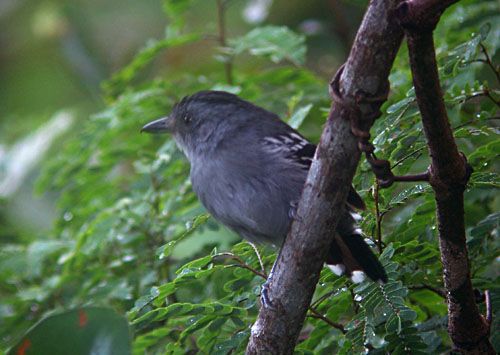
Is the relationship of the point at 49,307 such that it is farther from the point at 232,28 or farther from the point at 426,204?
the point at 232,28

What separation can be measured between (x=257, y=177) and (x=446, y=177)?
Answer: 1.24 m

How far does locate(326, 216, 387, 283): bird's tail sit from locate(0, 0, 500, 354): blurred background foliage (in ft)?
0.13

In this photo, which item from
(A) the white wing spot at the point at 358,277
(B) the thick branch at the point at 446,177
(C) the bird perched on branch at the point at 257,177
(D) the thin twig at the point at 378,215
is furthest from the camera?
(C) the bird perched on branch at the point at 257,177

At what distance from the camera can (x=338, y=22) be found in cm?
576

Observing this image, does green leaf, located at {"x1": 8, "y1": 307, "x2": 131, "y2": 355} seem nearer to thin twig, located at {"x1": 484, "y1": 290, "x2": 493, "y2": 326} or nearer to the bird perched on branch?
the bird perched on branch

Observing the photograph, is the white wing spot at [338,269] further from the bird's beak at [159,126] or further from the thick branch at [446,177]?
the bird's beak at [159,126]

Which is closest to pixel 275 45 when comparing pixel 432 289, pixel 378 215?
pixel 378 215

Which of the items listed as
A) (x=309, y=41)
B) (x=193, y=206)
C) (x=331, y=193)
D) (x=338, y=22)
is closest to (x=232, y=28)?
(x=309, y=41)

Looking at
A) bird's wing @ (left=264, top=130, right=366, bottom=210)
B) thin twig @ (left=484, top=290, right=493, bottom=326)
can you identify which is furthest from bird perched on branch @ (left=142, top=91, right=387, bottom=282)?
thin twig @ (left=484, top=290, right=493, bottom=326)

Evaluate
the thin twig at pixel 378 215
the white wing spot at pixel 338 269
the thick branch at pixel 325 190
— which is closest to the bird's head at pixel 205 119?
the white wing spot at pixel 338 269

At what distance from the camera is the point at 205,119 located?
13.0 feet

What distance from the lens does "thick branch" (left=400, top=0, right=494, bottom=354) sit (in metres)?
2.12

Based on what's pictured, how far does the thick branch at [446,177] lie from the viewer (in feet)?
6.96

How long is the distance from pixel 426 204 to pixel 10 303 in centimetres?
221
